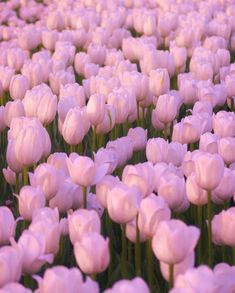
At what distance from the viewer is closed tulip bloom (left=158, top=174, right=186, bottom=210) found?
2615mm

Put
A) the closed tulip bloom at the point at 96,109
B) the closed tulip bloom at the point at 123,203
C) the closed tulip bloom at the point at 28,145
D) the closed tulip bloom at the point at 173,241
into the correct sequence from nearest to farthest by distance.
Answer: the closed tulip bloom at the point at 173,241 → the closed tulip bloom at the point at 123,203 → the closed tulip bloom at the point at 28,145 → the closed tulip bloom at the point at 96,109

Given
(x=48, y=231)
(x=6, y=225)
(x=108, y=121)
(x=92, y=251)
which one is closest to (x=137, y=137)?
(x=108, y=121)

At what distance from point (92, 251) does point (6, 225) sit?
0.48m

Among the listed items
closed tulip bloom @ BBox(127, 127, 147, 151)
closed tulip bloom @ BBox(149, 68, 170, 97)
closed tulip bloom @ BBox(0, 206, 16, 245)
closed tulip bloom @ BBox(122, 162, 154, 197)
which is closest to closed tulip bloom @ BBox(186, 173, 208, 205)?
closed tulip bloom @ BBox(122, 162, 154, 197)

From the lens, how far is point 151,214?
233cm

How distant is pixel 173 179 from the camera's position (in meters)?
2.61

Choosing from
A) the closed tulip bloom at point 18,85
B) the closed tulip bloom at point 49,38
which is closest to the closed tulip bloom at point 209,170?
the closed tulip bloom at point 18,85

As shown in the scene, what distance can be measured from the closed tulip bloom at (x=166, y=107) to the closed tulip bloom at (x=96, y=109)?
42 cm

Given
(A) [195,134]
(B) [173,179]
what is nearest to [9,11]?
(A) [195,134]

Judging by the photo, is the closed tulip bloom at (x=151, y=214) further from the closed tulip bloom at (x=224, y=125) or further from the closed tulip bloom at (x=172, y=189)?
the closed tulip bloom at (x=224, y=125)

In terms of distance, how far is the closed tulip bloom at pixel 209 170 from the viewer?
2559mm

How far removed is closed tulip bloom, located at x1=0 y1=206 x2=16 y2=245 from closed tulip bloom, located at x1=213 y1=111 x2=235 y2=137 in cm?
151

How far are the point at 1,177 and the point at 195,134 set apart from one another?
1236mm

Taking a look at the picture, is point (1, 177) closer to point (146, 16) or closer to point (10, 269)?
point (10, 269)
